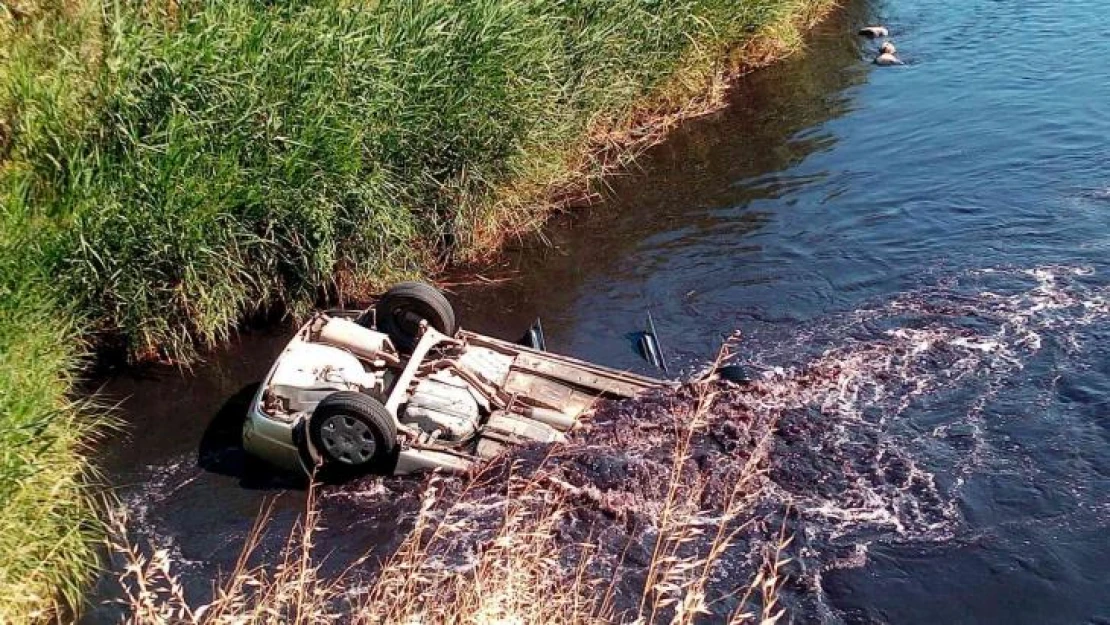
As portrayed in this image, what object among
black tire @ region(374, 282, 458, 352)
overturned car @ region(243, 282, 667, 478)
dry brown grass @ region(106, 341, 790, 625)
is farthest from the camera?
black tire @ region(374, 282, 458, 352)

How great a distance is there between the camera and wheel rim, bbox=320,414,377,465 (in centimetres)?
909

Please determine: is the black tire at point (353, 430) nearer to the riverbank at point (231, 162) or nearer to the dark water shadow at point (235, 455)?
the dark water shadow at point (235, 455)

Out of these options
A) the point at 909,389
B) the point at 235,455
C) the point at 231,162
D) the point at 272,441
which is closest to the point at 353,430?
the point at 272,441

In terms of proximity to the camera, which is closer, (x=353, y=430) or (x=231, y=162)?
(x=353, y=430)

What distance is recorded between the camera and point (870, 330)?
37.7ft

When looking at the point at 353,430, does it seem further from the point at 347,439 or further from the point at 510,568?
the point at 510,568

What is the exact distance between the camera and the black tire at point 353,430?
9000 mm

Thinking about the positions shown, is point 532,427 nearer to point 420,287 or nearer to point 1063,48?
point 420,287

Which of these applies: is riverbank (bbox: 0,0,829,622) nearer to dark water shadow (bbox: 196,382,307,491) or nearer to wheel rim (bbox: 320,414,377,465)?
dark water shadow (bbox: 196,382,307,491)

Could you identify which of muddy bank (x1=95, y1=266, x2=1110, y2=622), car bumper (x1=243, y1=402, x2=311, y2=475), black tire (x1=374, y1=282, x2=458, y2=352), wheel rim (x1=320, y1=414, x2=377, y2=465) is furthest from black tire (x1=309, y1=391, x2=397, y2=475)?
black tire (x1=374, y1=282, x2=458, y2=352)

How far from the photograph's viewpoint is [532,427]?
31.5 feet

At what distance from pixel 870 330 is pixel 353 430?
570 cm

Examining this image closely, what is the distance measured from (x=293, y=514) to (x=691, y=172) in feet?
30.7

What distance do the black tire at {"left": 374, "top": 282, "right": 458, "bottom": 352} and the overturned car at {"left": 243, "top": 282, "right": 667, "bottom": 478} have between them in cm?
1
